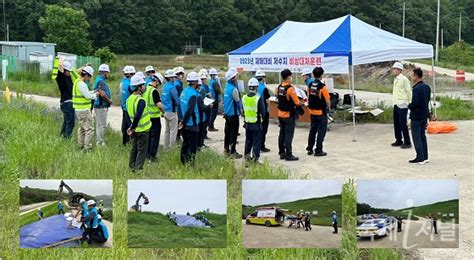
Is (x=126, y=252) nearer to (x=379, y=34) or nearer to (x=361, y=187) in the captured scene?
(x=361, y=187)

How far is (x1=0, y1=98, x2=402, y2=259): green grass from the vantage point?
4320 mm

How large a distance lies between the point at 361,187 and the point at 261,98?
578 cm

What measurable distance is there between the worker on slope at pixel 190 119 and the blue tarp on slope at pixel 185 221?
15.0ft

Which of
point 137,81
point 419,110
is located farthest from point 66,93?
point 419,110

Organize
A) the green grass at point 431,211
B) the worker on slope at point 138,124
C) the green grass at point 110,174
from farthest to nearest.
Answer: the worker on slope at point 138,124 → the green grass at point 110,174 → the green grass at point 431,211

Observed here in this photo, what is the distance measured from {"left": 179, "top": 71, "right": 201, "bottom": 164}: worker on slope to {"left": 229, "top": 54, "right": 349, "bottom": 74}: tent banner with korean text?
4539 millimetres

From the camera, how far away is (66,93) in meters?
10.8

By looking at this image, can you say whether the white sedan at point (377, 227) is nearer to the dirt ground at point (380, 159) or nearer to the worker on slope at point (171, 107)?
the dirt ground at point (380, 159)

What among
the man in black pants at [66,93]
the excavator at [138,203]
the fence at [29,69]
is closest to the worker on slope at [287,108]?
the man in black pants at [66,93]

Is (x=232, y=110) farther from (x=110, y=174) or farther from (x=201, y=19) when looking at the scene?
(x=201, y=19)

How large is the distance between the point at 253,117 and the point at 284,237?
5545 millimetres

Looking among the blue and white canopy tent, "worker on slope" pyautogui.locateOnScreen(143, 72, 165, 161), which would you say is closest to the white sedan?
"worker on slope" pyautogui.locateOnScreen(143, 72, 165, 161)

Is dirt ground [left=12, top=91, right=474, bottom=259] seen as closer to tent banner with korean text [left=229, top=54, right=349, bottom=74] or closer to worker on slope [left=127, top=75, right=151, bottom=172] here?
tent banner with korean text [left=229, top=54, right=349, bottom=74]

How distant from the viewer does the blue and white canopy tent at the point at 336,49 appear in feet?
41.1
